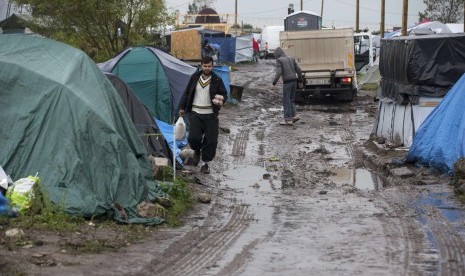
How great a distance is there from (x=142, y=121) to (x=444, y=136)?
15.8 ft

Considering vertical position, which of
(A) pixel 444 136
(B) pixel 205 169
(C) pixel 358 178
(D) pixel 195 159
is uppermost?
(A) pixel 444 136

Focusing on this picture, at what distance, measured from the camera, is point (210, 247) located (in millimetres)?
8945

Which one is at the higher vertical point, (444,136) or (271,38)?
(444,136)

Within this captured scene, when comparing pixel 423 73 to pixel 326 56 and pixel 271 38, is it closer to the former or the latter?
pixel 326 56

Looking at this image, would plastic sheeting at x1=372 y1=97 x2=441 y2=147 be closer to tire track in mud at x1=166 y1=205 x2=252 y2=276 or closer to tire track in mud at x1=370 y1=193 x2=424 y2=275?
tire track in mud at x1=370 y1=193 x2=424 y2=275

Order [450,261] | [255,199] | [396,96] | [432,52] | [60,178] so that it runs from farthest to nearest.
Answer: [396,96]
[432,52]
[255,199]
[60,178]
[450,261]

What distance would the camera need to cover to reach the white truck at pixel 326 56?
29.1m

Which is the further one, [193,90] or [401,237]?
[193,90]

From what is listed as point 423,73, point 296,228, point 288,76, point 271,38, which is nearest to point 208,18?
point 271,38

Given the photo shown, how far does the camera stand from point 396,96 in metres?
17.6

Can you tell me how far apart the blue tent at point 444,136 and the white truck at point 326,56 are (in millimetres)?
13879

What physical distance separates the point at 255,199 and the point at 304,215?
1.57 meters

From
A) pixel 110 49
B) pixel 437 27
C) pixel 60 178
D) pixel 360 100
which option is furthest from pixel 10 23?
pixel 60 178

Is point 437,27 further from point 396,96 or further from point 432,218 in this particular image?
point 432,218
